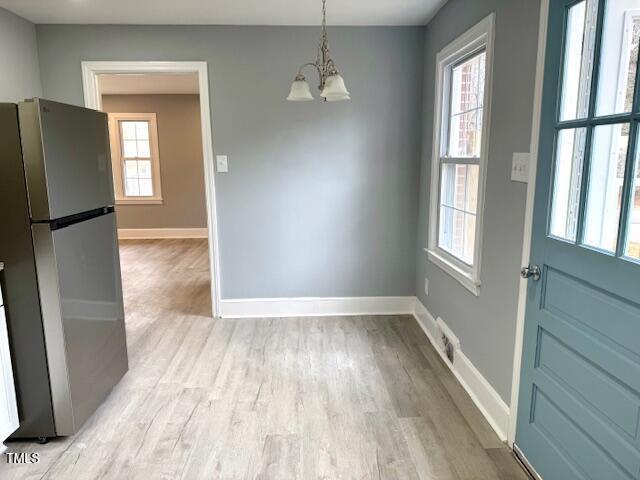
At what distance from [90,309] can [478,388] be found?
2139mm

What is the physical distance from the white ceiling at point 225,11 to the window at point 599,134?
1624 mm

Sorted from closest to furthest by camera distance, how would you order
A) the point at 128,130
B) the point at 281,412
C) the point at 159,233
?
the point at 281,412 < the point at 128,130 < the point at 159,233

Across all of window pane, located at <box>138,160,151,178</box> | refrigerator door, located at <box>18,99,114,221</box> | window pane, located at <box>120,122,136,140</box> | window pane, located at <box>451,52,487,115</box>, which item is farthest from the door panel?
window pane, located at <box>120,122,136,140</box>

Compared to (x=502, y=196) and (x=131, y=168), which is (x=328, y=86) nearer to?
(x=502, y=196)

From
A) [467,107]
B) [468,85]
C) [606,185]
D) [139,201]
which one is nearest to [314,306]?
[467,107]

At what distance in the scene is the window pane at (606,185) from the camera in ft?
4.35

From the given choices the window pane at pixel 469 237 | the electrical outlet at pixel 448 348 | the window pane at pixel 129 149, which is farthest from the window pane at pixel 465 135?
the window pane at pixel 129 149

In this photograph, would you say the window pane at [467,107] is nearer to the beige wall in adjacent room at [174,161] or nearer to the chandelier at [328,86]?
the chandelier at [328,86]

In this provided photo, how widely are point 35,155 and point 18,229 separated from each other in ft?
1.11

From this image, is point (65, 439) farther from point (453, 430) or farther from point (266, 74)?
point (266, 74)

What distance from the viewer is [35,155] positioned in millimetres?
1805

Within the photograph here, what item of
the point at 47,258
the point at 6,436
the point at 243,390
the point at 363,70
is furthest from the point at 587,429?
the point at 363,70

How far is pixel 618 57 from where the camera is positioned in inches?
52.3

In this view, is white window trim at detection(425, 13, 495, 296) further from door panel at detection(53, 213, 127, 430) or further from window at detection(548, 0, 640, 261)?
door panel at detection(53, 213, 127, 430)
